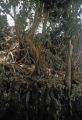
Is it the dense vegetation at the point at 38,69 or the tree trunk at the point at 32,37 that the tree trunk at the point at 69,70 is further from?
the tree trunk at the point at 32,37

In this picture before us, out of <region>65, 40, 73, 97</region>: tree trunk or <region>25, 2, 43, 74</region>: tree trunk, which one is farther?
<region>65, 40, 73, 97</region>: tree trunk

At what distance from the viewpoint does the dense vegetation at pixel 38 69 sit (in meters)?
7.72

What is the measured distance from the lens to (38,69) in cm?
812

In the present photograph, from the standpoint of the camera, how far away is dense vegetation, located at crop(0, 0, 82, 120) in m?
7.72

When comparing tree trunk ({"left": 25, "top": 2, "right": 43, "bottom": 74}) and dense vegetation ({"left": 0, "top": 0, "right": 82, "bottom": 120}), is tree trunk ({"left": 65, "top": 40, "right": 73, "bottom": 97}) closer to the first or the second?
dense vegetation ({"left": 0, "top": 0, "right": 82, "bottom": 120})

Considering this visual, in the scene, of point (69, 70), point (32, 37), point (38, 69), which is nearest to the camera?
point (32, 37)

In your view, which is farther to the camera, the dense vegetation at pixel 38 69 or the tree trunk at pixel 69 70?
the tree trunk at pixel 69 70

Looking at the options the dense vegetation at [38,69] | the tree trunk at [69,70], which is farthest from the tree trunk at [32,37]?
the tree trunk at [69,70]

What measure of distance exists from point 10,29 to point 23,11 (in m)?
2.75

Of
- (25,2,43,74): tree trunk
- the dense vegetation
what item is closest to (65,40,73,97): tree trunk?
the dense vegetation

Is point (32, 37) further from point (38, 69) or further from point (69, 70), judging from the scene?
point (69, 70)

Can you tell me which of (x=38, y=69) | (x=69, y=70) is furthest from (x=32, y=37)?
(x=69, y=70)

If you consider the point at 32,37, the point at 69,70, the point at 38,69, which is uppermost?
the point at 32,37

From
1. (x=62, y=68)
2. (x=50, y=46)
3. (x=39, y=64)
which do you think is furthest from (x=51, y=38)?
(x=39, y=64)
